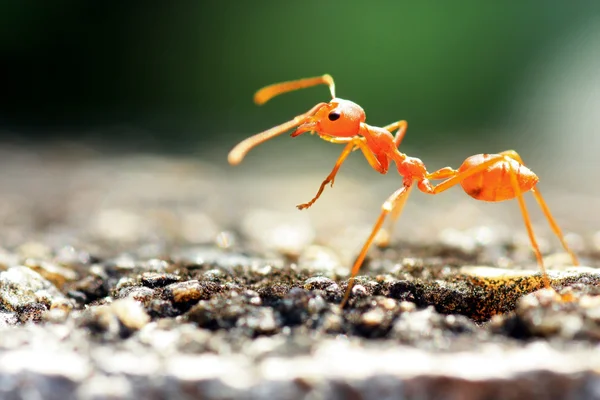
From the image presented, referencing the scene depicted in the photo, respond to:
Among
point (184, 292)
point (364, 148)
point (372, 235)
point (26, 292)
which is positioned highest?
point (364, 148)

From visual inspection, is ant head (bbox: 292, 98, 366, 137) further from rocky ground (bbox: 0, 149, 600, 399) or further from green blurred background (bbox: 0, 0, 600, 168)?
green blurred background (bbox: 0, 0, 600, 168)

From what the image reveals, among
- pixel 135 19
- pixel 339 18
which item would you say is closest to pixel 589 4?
pixel 339 18

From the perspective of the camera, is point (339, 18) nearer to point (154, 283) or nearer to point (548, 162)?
point (548, 162)

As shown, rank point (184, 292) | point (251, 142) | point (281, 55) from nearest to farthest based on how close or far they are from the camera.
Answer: point (184, 292), point (251, 142), point (281, 55)

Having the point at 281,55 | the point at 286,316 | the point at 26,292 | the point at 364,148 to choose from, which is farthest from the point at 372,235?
the point at 281,55

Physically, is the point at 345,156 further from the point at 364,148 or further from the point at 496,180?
the point at 496,180

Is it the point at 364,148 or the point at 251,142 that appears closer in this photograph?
the point at 251,142

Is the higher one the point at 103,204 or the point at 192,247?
the point at 103,204
